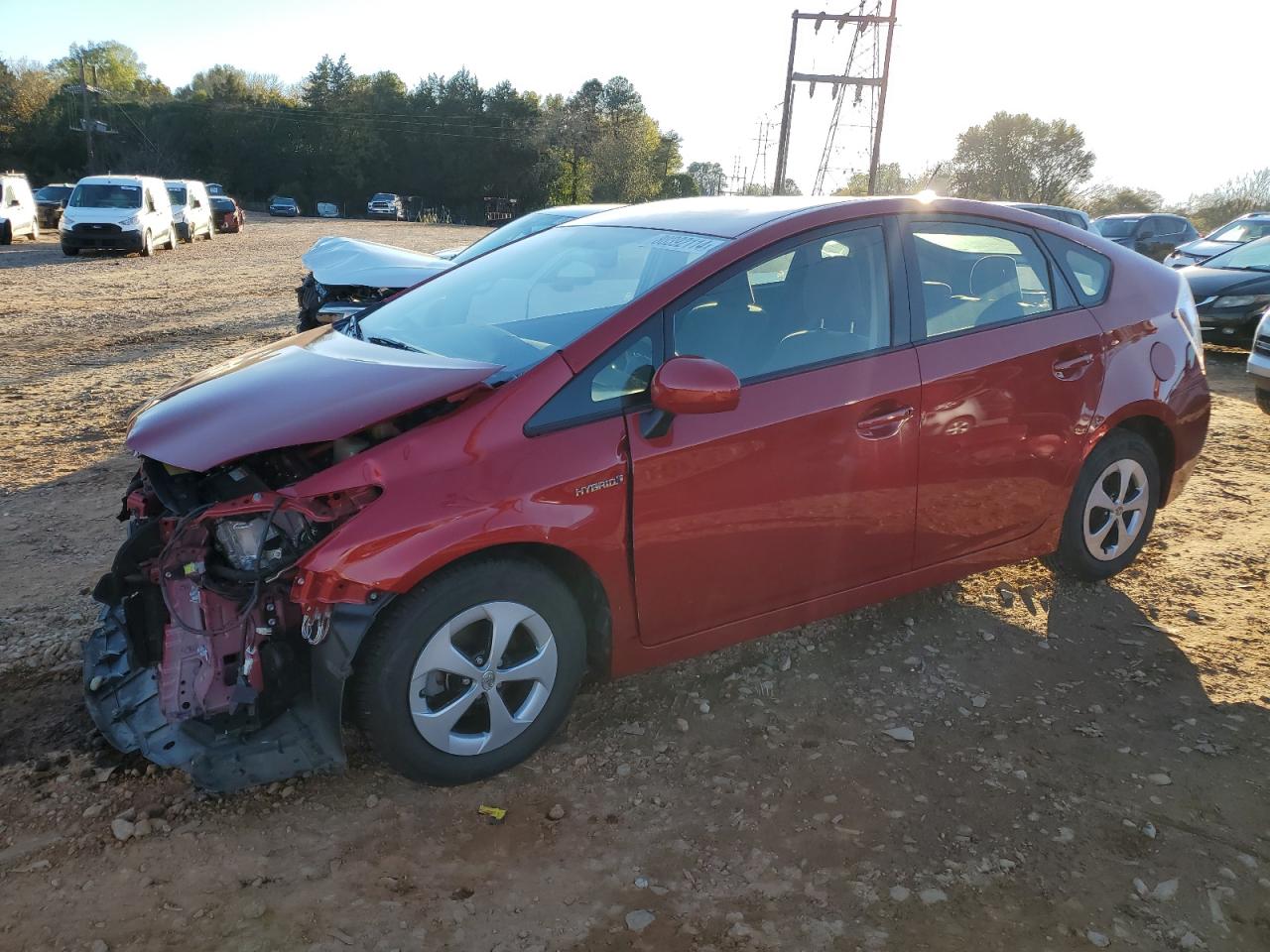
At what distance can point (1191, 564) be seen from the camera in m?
4.81

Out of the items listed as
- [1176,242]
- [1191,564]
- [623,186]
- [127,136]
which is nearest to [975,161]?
[623,186]

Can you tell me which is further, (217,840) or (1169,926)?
(217,840)

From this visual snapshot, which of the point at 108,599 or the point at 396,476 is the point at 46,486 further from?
the point at 396,476

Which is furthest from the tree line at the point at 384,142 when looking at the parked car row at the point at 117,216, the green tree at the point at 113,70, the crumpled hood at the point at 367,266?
the crumpled hood at the point at 367,266

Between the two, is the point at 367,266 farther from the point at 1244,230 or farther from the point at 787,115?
the point at 787,115

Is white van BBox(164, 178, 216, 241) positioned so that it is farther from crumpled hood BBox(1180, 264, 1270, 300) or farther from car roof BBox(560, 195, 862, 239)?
car roof BBox(560, 195, 862, 239)

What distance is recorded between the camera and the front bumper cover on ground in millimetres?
2674

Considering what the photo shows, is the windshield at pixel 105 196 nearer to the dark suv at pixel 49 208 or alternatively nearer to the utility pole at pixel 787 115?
the dark suv at pixel 49 208

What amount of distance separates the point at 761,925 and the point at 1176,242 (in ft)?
61.4

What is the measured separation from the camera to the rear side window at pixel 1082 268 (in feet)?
13.4

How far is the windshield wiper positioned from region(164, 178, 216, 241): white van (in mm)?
25094

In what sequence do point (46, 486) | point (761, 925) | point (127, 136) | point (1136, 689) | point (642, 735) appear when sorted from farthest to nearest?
point (127, 136) < point (46, 486) < point (1136, 689) < point (642, 735) < point (761, 925)

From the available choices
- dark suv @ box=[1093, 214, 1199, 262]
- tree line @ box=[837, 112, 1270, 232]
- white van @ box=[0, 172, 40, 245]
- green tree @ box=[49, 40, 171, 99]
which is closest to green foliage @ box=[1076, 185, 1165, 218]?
tree line @ box=[837, 112, 1270, 232]

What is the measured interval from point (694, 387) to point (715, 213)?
1126 millimetres
